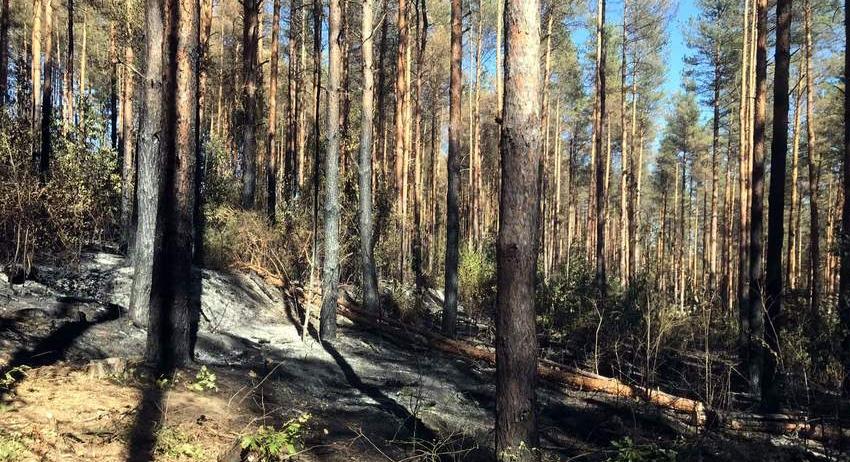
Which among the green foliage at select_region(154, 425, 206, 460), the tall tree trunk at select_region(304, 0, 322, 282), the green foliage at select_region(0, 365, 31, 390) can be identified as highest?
the tall tree trunk at select_region(304, 0, 322, 282)

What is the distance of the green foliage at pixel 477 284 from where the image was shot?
48.1 feet

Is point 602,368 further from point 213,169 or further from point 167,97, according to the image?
point 213,169

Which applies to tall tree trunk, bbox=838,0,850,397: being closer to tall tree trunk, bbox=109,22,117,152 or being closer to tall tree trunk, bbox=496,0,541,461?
tall tree trunk, bbox=496,0,541,461

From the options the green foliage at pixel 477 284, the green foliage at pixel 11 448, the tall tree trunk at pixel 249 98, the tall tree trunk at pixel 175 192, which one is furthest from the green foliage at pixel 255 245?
the green foliage at pixel 11 448

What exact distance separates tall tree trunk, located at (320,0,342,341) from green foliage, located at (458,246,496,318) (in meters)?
6.41

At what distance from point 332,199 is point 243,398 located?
431cm

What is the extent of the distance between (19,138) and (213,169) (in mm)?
5868

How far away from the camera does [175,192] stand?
5.71 metres

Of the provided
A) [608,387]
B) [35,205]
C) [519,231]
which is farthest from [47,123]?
[608,387]

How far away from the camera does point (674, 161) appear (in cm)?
3666

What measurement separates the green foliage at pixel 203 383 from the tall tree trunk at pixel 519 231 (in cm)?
289

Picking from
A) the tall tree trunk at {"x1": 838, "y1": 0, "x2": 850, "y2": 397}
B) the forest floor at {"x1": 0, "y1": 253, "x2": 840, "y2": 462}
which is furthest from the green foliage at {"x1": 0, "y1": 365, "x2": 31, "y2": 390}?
the tall tree trunk at {"x1": 838, "y1": 0, "x2": 850, "y2": 397}

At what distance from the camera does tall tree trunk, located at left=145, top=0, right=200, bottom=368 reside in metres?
5.64

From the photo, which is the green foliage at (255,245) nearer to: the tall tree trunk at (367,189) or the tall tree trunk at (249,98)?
the tall tree trunk at (367,189)
